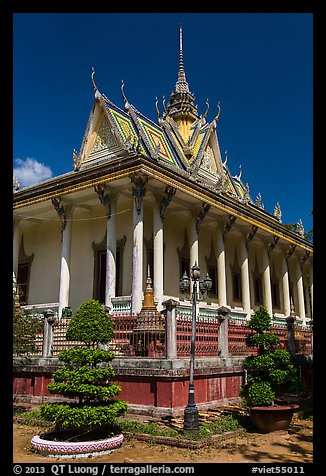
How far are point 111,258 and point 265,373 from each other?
6459 millimetres

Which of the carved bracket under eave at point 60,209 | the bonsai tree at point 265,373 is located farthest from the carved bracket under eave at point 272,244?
the bonsai tree at point 265,373

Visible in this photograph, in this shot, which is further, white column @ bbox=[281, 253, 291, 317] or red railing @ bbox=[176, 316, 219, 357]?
white column @ bbox=[281, 253, 291, 317]

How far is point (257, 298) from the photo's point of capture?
72.3ft

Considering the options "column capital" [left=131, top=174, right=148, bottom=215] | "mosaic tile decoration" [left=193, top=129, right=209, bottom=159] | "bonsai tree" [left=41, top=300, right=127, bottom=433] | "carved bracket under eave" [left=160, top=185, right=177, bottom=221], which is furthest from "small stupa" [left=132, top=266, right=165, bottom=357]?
"mosaic tile decoration" [left=193, top=129, right=209, bottom=159]

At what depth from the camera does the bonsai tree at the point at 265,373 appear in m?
8.95

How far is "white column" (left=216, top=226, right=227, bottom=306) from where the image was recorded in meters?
16.9

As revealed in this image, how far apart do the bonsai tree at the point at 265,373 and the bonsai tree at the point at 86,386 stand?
8.56 feet

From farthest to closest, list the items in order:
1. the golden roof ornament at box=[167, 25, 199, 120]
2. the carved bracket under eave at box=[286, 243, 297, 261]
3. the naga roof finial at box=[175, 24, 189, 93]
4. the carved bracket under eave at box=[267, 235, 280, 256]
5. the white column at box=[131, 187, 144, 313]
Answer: the naga roof finial at box=[175, 24, 189, 93] < the carved bracket under eave at box=[286, 243, 297, 261] < the golden roof ornament at box=[167, 25, 199, 120] < the carved bracket under eave at box=[267, 235, 280, 256] < the white column at box=[131, 187, 144, 313]

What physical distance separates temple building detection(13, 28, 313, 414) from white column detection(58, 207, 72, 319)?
33 millimetres

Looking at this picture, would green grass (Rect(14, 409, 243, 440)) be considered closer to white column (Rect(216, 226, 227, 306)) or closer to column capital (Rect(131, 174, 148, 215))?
column capital (Rect(131, 174, 148, 215))

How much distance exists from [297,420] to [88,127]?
11756mm
